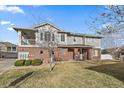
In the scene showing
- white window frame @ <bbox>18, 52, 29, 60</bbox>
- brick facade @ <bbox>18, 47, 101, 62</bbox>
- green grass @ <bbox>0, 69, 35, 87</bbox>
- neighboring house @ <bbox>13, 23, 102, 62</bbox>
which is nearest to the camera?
green grass @ <bbox>0, 69, 35, 87</bbox>

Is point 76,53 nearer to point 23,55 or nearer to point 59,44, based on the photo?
point 59,44

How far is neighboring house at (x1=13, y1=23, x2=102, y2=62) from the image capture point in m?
27.6

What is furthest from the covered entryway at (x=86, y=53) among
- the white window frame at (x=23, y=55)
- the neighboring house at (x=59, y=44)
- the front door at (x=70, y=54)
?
the white window frame at (x=23, y=55)

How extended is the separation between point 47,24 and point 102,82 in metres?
17.6

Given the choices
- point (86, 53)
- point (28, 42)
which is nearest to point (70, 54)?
point (86, 53)

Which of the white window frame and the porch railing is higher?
the porch railing

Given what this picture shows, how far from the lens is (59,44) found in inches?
1161

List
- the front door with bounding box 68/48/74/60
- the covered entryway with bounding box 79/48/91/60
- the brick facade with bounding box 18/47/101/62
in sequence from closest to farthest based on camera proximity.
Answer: the brick facade with bounding box 18/47/101/62
the front door with bounding box 68/48/74/60
the covered entryway with bounding box 79/48/91/60

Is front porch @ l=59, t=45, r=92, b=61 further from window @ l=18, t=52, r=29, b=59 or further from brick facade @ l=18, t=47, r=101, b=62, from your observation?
window @ l=18, t=52, r=29, b=59

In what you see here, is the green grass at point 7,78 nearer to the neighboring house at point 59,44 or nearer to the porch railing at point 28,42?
the neighboring house at point 59,44

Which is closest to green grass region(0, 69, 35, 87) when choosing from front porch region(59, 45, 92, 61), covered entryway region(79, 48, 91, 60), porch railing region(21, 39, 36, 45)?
porch railing region(21, 39, 36, 45)

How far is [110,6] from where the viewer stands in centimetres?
981
